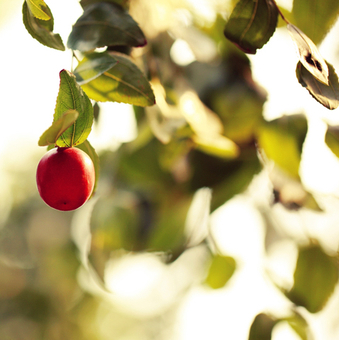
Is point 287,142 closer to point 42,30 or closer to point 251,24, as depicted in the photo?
point 251,24

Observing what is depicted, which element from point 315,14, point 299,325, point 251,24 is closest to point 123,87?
point 251,24

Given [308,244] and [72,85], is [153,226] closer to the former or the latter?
[308,244]

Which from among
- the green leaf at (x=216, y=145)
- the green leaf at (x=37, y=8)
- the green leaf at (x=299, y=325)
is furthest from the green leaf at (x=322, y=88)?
the green leaf at (x=299, y=325)

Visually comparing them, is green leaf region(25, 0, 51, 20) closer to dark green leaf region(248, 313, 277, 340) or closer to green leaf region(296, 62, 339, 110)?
green leaf region(296, 62, 339, 110)

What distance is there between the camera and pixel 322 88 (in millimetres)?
311

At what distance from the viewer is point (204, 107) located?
820 millimetres

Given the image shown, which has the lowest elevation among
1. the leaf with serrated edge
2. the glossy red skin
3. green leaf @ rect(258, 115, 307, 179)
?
green leaf @ rect(258, 115, 307, 179)

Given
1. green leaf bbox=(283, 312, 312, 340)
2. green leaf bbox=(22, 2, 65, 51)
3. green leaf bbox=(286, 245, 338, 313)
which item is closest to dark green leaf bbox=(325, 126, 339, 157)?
green leaf bbox=(286, 245, 338, 313)

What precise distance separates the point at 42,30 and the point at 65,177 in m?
0.18

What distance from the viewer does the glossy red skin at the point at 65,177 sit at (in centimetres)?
32

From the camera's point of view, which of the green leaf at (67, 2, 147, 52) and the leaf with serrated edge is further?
the green leaf at (67, 2, 147, 52)

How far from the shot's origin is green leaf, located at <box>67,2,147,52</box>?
40 centimetres

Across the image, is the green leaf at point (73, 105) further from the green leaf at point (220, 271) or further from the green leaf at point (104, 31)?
the green leaf at point (220, 271)

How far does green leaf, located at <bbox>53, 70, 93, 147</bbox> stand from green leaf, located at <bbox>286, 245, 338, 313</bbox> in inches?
19.8
